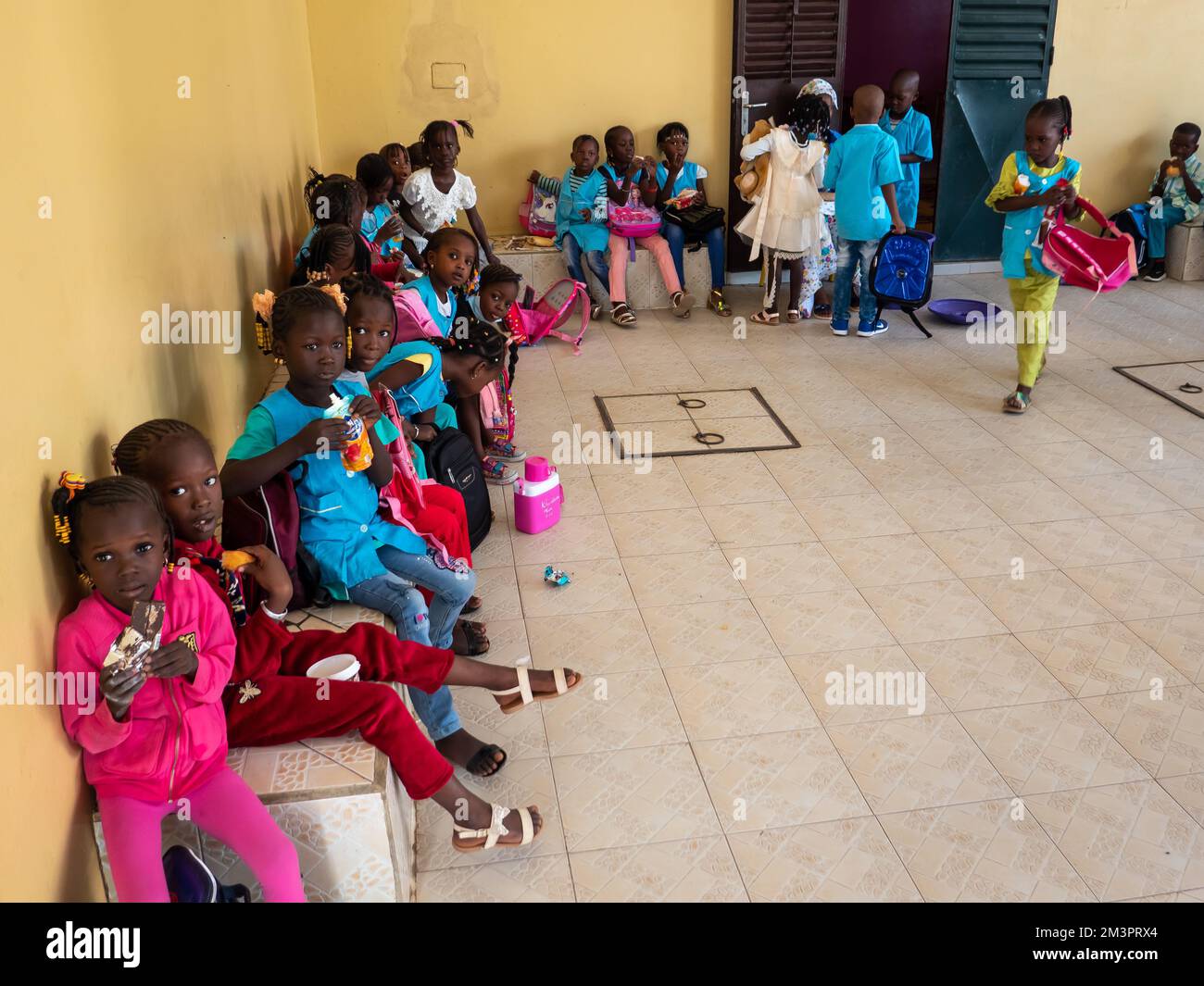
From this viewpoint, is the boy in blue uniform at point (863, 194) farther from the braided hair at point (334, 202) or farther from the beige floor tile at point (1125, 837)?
the beige floor tile at point (1125, 837)

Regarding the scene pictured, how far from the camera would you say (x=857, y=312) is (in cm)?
677

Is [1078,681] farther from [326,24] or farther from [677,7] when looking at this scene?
[326,24]

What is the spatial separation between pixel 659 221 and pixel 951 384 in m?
2.22

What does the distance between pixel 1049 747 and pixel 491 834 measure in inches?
58.5

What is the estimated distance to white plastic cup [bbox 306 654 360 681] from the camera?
7.89 ft

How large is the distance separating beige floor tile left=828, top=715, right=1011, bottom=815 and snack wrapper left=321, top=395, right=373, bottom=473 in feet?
4.73

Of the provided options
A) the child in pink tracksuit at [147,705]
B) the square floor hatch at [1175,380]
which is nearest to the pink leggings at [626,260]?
the square floor hatch at [1175,380]

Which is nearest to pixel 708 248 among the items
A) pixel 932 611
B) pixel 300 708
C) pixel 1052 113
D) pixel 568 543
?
pixel 1052 113

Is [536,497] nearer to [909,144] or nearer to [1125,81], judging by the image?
[909,144]

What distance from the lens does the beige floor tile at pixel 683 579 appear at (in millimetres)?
3639

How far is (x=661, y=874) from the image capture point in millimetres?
2484

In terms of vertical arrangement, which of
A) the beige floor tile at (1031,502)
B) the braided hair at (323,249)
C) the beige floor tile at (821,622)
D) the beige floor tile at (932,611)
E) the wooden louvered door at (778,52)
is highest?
the wooden louvered door at (778,52)

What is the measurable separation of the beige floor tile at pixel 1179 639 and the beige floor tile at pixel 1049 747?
419mm

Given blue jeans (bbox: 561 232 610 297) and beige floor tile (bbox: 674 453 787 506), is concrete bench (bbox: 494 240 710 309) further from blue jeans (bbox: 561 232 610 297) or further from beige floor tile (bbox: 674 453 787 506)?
beige floor tile (bbox: 674 453 787 506)
